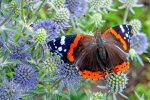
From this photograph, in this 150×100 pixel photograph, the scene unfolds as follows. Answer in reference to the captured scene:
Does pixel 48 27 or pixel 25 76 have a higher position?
pixel 48 27

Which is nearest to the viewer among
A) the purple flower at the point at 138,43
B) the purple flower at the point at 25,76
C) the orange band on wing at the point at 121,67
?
the orange band on wing at the point at 121,67

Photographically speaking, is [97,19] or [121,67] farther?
[97,19]

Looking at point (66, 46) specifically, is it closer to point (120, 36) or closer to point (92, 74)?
point (92, 74)

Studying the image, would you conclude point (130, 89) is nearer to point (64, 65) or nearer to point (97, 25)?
point (97, 25)

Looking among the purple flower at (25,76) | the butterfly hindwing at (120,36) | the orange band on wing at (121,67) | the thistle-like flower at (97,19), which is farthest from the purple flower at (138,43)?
the purple flower at (25,76)

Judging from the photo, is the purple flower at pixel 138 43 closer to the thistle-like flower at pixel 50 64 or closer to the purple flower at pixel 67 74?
the purple flower at pixel 67 74

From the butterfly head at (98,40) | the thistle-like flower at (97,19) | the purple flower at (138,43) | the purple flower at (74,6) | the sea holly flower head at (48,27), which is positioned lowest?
the purple flower at (138,43)

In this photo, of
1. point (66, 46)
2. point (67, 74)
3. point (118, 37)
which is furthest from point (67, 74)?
point (118, 37)
